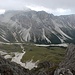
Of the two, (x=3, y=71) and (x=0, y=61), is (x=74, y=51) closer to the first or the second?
(x=0, y=61)

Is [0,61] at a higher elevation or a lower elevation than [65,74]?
higher

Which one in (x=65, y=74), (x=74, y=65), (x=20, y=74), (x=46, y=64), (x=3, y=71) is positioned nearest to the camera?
(x=3, y=71)

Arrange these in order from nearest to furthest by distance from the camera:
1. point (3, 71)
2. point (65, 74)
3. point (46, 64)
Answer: point (3, 71), point (65, 74), point (46, 64)

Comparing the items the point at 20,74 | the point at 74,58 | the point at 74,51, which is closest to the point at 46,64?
the point at 74,51

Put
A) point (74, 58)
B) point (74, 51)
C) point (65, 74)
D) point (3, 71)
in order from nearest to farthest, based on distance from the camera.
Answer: point (3, 71) < point (65, 74) < point (74, 58) < point (74, 51)

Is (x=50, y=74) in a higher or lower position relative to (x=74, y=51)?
lower

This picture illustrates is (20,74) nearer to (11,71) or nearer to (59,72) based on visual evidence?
(11,71)

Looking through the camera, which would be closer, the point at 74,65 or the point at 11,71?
the point at 11,71

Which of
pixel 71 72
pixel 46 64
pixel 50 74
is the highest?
pixel 71 72

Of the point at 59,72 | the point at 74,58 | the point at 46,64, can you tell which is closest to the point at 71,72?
the point at 59,72
